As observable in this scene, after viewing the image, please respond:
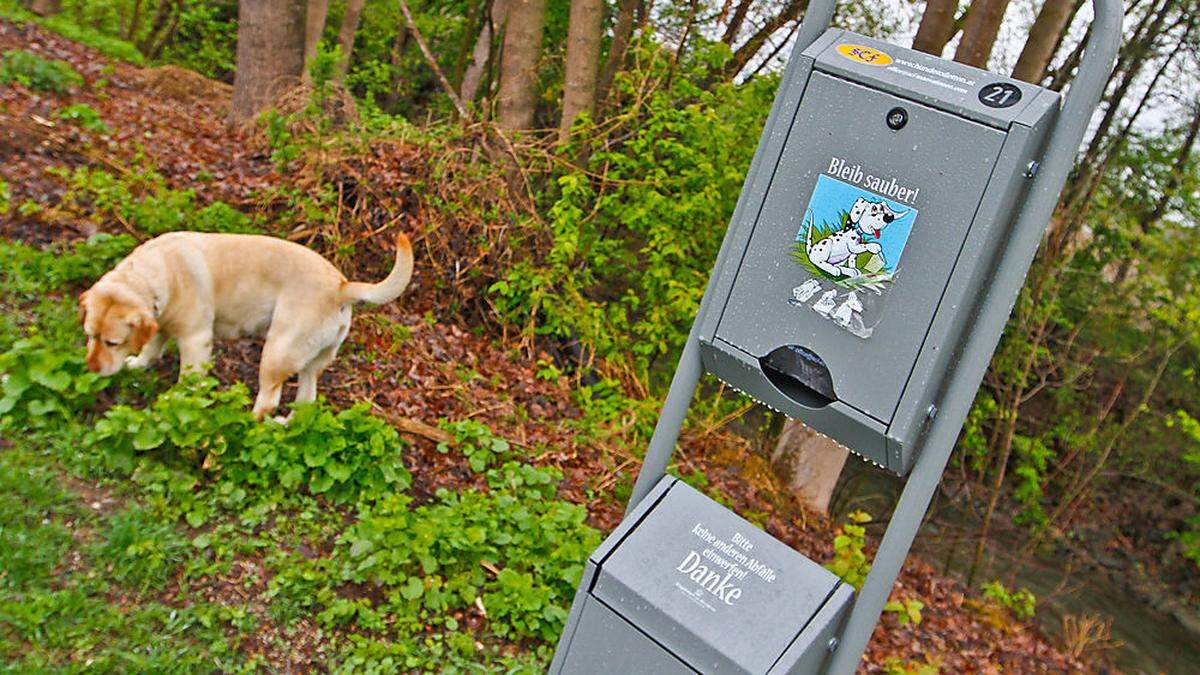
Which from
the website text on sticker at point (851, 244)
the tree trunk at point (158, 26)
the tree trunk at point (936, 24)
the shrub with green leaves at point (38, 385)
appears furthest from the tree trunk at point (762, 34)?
the tree trunk at point (158, 26)

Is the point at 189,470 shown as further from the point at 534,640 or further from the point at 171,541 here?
the point at 534,640

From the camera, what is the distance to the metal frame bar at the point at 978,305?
7.64ft

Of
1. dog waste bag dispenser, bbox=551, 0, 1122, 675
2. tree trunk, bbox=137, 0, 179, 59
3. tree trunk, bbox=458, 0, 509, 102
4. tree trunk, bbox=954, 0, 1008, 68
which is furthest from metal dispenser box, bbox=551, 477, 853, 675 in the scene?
tree trunk, bbox=137, 0, 179, 59

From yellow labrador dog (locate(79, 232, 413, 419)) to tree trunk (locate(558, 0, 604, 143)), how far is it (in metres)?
3.89

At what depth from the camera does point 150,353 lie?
204 inches

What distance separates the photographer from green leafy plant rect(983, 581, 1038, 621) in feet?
27.8

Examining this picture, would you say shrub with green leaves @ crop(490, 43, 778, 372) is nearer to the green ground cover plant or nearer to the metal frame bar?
the green ground cover plant

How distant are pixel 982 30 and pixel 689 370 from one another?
571 centimetres

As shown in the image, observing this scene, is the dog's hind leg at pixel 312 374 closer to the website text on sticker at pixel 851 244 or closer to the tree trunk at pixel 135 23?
the website text on sticker at pixel 851 244

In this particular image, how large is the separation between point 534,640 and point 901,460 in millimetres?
2582

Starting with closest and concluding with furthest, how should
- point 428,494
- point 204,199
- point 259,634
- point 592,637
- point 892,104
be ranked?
point 892,104
point 592,637
point 259,634
point 428,494
point 204,199

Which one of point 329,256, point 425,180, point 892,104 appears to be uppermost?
point 892,104

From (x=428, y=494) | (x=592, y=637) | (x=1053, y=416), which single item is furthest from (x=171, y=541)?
(x=1053, y=416)

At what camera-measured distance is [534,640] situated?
15.0ft
